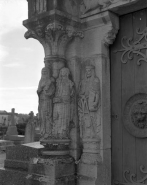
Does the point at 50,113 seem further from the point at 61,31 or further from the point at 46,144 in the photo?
the point at 61,31

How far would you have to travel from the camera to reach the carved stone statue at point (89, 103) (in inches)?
161

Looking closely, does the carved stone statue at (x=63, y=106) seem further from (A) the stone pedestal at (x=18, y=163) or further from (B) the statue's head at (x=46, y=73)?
(A) the stone pedestal at (x=18, y=163)

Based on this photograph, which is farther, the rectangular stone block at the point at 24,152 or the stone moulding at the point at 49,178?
the rectangular stone block at the point at 24,152

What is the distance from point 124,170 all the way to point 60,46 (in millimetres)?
2066

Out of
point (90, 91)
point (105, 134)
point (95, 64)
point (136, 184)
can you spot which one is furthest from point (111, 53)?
point (136, 184)

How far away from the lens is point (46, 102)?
4.26 metres

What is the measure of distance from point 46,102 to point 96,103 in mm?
766

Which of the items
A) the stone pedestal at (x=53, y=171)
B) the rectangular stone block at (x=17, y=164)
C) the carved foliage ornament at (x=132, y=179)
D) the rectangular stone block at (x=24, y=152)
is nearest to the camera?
the carved foliage ornament at (x=132, y=179)

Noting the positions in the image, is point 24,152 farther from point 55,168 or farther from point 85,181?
point 85,181

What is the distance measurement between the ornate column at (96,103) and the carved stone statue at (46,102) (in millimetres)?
443

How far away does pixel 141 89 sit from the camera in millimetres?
3949

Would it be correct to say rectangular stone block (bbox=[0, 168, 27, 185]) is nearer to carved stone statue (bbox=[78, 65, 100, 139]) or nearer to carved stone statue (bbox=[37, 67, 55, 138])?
carved stone statue (bbox=[37, 67, 55, 138])

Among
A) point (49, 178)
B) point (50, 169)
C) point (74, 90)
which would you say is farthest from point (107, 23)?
point (49, 178)

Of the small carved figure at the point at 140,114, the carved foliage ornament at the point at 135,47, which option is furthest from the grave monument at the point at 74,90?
the small carved figure at the point at 140,114
